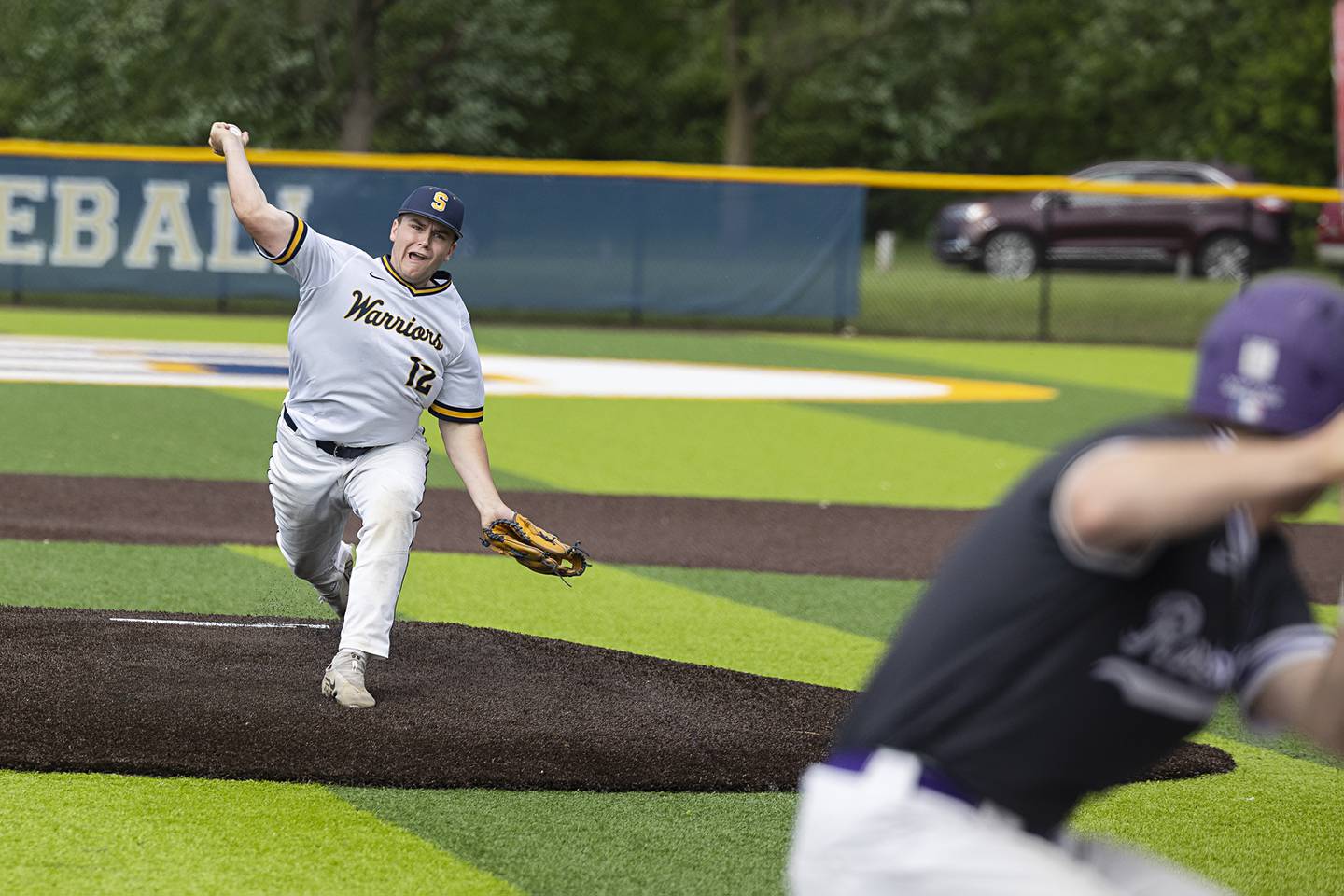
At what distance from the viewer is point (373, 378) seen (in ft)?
21.2

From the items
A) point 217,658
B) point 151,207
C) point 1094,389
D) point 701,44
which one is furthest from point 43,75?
point 217,658

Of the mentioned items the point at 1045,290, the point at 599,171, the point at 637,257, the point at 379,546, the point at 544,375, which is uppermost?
the point at 599,171

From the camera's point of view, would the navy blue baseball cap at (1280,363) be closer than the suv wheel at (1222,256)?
Yes

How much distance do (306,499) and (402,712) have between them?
2.81 ft

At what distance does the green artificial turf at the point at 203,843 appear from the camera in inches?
184

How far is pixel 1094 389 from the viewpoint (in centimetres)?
1855

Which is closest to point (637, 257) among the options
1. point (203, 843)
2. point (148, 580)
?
point (148, 580)

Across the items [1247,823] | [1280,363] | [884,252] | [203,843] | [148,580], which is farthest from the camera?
[884,252]

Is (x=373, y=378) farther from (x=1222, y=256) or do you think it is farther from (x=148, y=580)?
(x=1222, y=256)

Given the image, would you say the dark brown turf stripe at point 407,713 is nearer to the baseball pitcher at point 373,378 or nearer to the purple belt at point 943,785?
the baseball pitcher at point 373,378

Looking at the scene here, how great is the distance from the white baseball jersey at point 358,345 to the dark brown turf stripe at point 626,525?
3256 mm

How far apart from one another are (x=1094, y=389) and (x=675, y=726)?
42.8ft

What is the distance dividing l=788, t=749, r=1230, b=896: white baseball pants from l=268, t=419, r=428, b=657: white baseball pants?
3.45 meters

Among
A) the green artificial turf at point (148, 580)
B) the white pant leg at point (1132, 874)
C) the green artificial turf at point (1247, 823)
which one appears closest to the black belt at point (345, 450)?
the green artificial turf at point (148, 580)
